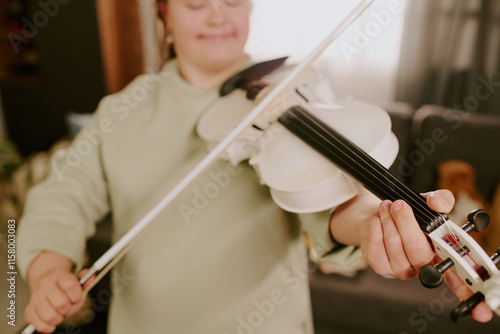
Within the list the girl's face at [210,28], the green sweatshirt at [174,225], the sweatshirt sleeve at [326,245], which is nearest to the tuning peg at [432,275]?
the sweatshirt sleeve at [326,245]

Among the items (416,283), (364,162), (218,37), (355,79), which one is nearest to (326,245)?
(364,162)

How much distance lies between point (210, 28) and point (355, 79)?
4.37 feet

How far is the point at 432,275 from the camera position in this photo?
28 cm

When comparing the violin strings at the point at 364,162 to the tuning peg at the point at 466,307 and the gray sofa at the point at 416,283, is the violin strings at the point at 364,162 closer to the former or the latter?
the tuning peg at the point at 466,307

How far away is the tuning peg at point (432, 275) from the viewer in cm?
27

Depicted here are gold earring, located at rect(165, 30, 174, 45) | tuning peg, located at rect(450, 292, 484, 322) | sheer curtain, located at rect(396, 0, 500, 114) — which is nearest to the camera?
tuning peg, located at rect(450, 292, 484, 322)

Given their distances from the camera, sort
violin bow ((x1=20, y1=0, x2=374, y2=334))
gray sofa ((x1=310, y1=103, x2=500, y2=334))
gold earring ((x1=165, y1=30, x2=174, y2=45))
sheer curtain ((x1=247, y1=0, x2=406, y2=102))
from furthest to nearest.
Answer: sheer curtain ((x1=247, y1=0, x2=406, y2=102)), gray sofa ((x1=310, y1=103, x2=500, y2=334)), gold earring ((x1=165, y1=30, x2=174, y2=45)), violin bow ((x1=20, y1=0, x2=374, y2=334))

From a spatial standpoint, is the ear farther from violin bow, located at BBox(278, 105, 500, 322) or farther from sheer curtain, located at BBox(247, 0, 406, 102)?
sheer curtain, located at BBox(247, 0, 406, 102)

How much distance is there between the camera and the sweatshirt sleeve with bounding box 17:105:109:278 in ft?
1.52

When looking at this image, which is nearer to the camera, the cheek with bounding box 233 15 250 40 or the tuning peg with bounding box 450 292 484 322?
the tuning peg with bounding box 450 292 484 322

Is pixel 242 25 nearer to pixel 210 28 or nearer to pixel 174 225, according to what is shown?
pixel 210 28

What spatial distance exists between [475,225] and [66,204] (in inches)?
18.0

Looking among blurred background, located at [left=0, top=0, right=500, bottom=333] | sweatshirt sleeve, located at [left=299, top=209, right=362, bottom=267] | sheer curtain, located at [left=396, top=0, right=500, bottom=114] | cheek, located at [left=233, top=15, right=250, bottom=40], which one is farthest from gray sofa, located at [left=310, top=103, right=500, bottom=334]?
cheek, located at [left=233, top=15, right=250, bottom=40]

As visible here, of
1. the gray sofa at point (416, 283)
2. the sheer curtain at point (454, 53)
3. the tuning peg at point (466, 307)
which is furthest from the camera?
the sheer curtain at point (454, 53)
